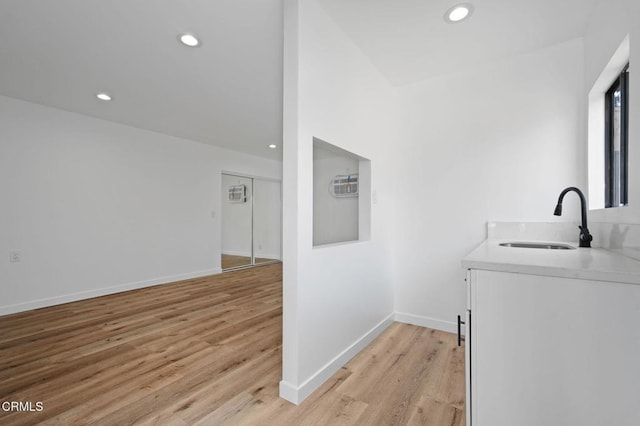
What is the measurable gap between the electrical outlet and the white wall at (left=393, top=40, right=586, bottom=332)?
432 cm

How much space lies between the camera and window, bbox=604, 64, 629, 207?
1.76 m

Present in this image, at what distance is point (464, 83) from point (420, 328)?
2372 millimetres

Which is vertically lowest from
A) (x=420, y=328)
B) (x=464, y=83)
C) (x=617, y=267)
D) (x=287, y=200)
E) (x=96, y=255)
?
(x=420, y=328)

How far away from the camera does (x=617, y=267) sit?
0.97m

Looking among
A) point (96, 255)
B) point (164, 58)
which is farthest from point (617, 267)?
point (96, 255)

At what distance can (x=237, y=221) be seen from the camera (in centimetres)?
616

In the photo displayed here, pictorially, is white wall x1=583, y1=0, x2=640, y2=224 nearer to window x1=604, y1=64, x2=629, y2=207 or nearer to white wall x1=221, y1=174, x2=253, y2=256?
window x1=604, y1=64, x2=629, y2=207

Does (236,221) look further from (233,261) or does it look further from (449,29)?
(449,29)

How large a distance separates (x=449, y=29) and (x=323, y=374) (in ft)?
8.47

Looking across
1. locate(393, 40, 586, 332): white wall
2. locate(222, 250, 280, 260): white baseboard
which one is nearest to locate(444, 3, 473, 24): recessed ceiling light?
locate(393, 40, 586, 332): white wall

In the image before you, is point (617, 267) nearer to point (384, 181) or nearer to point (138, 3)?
point (384, 181)

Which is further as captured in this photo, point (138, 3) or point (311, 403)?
point (138, 3)

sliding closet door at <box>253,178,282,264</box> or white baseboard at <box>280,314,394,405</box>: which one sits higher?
sliding closet door at <box>253,178,282,264</box>
